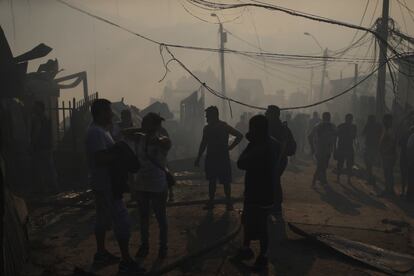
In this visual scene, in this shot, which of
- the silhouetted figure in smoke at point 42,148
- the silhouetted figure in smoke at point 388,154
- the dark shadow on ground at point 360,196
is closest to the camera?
the dark shadow on ground at point 360,196

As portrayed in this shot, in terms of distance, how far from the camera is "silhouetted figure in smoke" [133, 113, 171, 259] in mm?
5578

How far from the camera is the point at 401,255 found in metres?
6.03

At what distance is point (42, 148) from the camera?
35.1 feet

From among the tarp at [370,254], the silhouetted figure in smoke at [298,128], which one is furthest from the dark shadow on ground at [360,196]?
the silhouetted figure in smoke at [298,128]

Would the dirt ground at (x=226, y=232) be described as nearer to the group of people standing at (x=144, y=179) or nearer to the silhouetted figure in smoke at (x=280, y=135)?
the group of people standing at (x=144, y=179)

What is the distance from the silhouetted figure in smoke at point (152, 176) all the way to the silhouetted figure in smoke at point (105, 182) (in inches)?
20.9

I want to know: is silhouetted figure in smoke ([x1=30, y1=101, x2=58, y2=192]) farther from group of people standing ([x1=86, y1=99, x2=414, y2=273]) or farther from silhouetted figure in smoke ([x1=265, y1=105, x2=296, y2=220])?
group of people standing ([x1=86, y1=99, x2=414, y2=273])

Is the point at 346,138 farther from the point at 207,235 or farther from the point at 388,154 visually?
the point at 207,235

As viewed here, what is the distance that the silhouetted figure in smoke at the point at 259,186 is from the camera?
5.53 m

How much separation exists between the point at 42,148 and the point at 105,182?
621 cm

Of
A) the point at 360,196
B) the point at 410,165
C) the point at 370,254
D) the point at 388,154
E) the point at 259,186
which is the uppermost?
the point at 259,186

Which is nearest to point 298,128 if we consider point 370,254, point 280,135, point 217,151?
point 280,135

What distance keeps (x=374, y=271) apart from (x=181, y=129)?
18.9 metres

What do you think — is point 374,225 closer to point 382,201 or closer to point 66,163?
point 382,201
